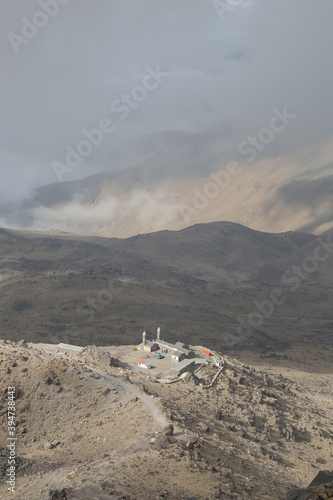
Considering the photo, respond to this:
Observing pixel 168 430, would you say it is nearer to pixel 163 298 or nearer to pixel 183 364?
pixel 183 364

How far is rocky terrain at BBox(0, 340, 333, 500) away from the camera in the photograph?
550 inches

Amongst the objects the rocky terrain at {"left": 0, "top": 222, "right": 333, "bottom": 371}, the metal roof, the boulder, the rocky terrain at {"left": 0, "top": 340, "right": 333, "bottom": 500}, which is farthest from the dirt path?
the rocky terrain at {"left": 0, "top": 222, "right": 333, "bottom": 371}

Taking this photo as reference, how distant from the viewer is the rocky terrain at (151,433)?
1397 cm

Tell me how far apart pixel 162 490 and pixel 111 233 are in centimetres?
18997

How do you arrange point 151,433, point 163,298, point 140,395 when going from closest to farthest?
point 151,433 → point 140,395 → point 163,298

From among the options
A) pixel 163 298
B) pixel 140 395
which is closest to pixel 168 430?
pixel 140 395

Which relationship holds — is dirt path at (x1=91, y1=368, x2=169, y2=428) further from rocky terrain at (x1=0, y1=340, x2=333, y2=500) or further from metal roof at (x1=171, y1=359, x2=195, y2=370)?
metal roof at (x1=171, y1=359, x2=195, y2=370)

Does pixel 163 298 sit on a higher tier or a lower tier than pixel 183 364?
higher

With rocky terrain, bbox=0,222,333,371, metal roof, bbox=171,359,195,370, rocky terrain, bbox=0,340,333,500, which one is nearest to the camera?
rocky terrain, bbox=0,340,333,500

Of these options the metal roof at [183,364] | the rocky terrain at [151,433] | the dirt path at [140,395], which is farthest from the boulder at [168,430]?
the metal roof at [183,364]

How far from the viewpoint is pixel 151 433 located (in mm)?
17453

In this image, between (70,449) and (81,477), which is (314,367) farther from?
(81,477)

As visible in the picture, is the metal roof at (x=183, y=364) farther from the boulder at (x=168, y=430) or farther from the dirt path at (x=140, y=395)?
the boulder at (x=168, y=430)

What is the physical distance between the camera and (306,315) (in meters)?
70.5
